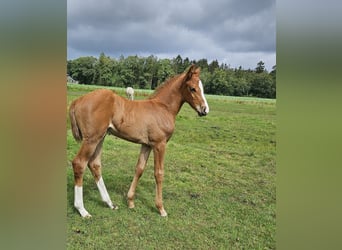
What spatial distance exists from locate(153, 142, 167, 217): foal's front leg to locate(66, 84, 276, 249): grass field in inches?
2.9

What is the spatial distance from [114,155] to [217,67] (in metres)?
0.96

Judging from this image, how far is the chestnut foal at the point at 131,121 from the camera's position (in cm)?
168

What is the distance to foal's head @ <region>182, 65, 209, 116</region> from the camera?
5.73 ft

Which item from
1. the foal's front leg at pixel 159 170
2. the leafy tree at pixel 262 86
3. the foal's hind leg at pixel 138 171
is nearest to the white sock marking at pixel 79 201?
the foal's hind leg at pixel 138 171

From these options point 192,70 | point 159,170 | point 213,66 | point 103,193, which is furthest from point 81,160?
point 213,66

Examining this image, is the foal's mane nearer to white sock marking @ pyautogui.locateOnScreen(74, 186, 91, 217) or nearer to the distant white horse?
the distant white horse

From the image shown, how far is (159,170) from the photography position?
1.80 m

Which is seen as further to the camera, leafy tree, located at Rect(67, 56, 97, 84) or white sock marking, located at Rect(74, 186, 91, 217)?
leafy tree, located at Rect(67, 56, 97, 84)

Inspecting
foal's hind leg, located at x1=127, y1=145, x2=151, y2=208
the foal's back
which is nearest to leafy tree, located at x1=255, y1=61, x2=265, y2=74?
the foal's back

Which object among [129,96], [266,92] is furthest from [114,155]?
[266,92]

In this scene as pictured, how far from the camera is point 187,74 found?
178 centimetres

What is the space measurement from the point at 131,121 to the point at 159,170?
0.37m
